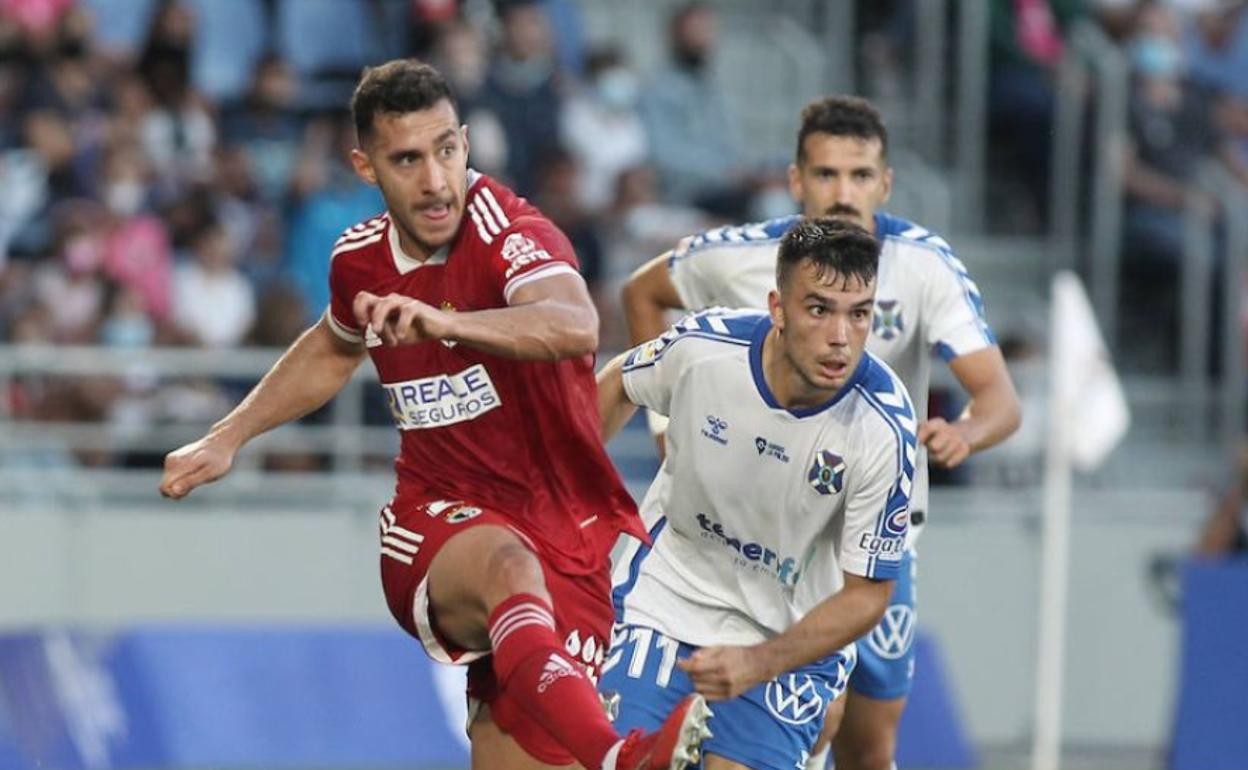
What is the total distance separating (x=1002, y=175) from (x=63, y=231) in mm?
7293

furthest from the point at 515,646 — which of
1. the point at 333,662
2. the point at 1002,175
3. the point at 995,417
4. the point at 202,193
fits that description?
the point at 1002,175

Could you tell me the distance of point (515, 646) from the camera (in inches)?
287

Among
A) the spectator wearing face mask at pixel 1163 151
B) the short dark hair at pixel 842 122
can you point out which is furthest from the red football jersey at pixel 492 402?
the spectator wearing face mask at pixel 1163 151

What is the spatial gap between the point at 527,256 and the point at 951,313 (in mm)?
1968

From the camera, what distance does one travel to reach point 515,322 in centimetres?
712

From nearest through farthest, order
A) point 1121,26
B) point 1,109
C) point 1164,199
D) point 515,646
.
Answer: point 515,646, point 1,109, point 1164,199, point 1121,26

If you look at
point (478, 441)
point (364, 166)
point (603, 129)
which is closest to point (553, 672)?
point (478, 441)

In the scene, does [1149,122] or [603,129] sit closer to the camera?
[603,129]

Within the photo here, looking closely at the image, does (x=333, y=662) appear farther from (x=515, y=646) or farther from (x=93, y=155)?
(x=515, y=646)

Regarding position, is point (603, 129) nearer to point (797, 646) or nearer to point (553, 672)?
point (797, 646)

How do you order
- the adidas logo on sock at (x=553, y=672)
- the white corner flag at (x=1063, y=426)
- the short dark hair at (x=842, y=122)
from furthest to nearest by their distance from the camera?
the white corner flag at (x=1063, y=426) → the short dark hair at (x=842, y=122) → the adidas logo on sock at (x=553, y=672)

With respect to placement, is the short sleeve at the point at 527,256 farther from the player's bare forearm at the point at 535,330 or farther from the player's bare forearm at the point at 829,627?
the player's bare forearm at the point at 829,627

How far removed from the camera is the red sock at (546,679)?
702cm

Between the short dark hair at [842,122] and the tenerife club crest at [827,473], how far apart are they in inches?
61.8
